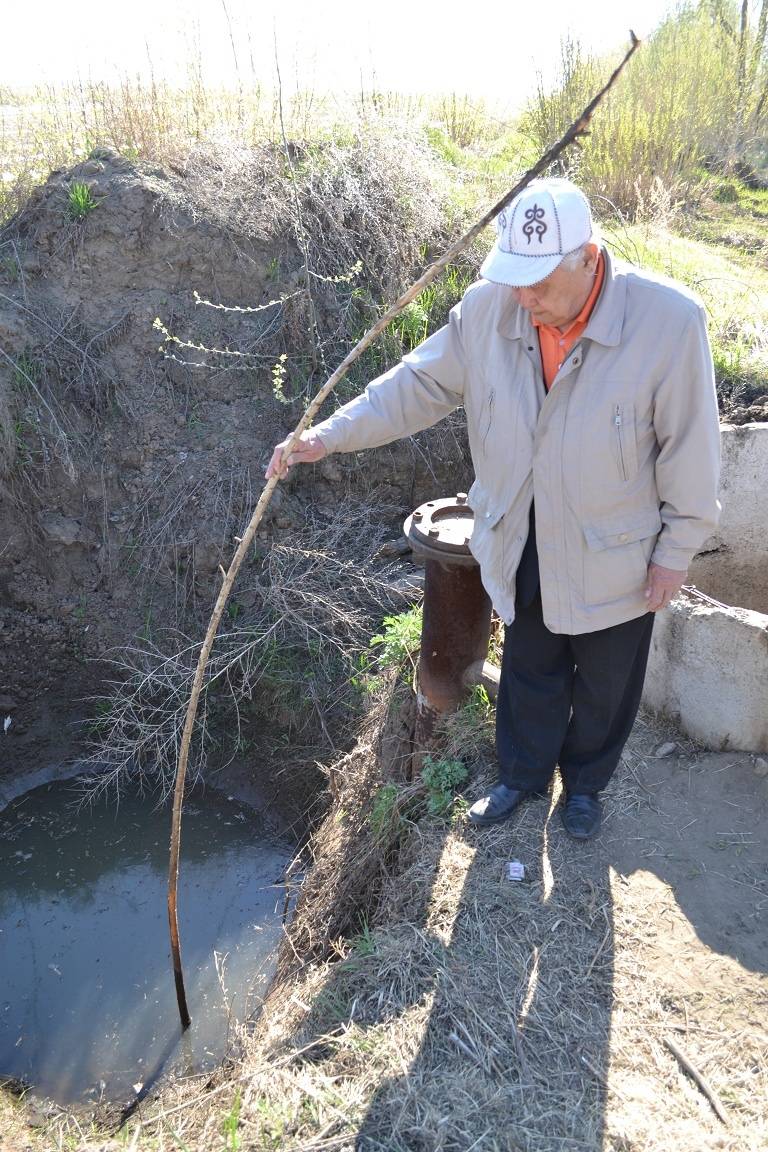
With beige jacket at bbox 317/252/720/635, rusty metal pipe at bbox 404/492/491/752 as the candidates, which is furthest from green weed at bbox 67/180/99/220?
beige jacket at bbox 317/252/720/635

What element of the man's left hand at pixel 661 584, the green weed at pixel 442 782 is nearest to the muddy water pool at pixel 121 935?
the green weed at pixel 442 782

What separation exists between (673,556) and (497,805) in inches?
46.5

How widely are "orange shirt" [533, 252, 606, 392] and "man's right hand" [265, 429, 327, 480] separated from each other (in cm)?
69

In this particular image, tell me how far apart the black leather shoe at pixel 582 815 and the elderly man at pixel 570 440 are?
19 cm

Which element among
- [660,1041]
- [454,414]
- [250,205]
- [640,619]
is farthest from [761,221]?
[660,1041]

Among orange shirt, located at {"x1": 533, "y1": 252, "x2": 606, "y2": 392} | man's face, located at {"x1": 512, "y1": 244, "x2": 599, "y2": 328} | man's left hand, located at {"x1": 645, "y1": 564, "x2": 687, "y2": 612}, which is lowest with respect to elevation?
man's left hand, located at {"x1": 645, "y1": 564, "x2": 687, "y2": 612}

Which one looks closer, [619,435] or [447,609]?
[619,435]

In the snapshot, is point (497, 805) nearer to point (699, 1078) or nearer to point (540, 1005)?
point (540, 1005)

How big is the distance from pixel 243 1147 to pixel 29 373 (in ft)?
14.0

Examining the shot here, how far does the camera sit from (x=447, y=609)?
332 cm

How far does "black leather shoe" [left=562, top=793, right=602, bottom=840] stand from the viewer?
299cm

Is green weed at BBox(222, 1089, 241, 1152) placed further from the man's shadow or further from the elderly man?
the elderly man

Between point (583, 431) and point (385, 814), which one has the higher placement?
point (583, 431)

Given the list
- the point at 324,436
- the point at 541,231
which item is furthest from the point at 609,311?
the point at 324,436
